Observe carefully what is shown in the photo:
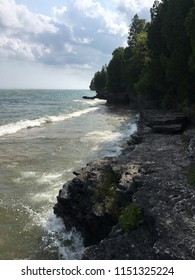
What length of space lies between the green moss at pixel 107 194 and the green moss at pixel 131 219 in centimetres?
217

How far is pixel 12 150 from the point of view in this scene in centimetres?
3419

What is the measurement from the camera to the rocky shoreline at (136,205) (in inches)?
440

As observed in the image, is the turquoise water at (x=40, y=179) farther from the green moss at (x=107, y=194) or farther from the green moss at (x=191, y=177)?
the green moss at (x=191, y=177)

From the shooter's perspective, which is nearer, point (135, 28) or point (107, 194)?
point (107, 194)

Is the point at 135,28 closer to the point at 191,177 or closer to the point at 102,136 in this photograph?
the point at 102,136

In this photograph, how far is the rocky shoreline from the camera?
11.2 m

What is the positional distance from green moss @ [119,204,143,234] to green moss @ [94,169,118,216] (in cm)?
217

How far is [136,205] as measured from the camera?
13211 millimetres

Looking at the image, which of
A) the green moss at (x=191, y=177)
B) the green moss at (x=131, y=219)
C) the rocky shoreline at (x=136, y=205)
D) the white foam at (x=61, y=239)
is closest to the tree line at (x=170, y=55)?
the rocky shoreline at (x=136, y=205)

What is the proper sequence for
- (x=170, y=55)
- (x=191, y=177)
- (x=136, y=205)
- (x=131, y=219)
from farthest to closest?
(x=170, y=55), (x=191, y=177), (x=136, y=205), (x=131, y=219)

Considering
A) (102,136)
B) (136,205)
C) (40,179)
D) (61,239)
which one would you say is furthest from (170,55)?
(136,205)

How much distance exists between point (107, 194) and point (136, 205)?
3492 mm
